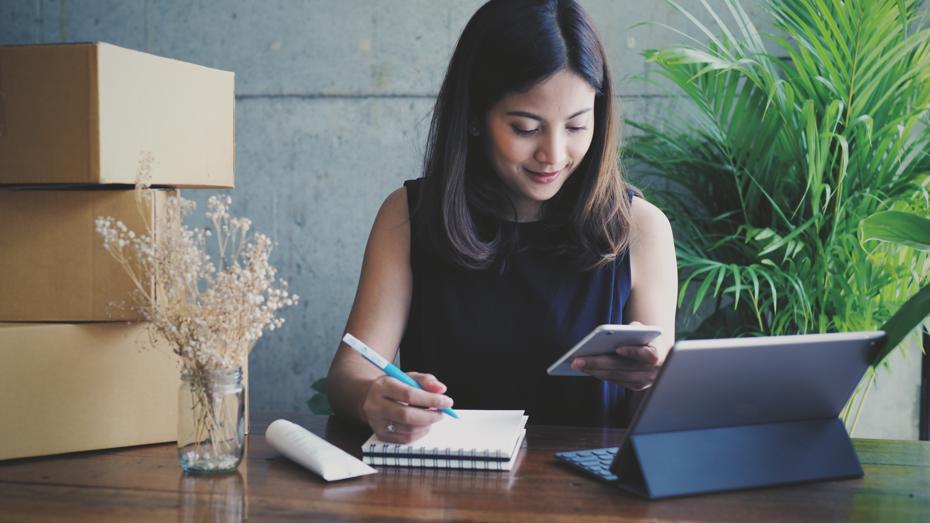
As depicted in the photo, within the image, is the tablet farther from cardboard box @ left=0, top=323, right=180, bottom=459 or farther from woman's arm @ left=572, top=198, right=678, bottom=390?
cardboard box @ left=0, top=323, right=180, bottom=459

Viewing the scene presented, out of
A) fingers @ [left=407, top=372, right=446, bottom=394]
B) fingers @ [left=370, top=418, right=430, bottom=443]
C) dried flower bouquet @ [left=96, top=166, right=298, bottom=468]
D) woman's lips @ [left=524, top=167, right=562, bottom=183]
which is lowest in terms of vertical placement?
fingers @ [left=370, top=418, right=430, bottom=443]

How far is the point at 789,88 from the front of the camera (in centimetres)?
240

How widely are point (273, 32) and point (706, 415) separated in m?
2.47

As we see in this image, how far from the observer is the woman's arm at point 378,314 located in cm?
148

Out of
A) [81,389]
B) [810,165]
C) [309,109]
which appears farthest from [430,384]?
[309,109]

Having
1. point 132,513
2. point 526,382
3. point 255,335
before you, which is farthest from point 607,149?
point 132,513

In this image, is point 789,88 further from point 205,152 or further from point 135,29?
point 135,29

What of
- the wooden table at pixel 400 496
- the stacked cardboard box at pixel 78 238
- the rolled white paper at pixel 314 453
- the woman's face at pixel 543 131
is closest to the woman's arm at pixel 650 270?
the woman's face at pixel 543 131

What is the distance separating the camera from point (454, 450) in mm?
1228

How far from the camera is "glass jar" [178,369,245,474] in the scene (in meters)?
1.19

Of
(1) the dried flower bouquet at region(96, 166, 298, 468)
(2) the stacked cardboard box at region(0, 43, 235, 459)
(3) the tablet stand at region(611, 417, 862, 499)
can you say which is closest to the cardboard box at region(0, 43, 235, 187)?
(2) the stacked cardboard box at region(0, 43, 235, 459)

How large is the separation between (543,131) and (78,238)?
0.77m

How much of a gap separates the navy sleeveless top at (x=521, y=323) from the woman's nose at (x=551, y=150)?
0.75 ft

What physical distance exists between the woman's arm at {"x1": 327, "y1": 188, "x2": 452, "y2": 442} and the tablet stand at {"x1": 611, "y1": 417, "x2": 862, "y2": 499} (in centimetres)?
31
